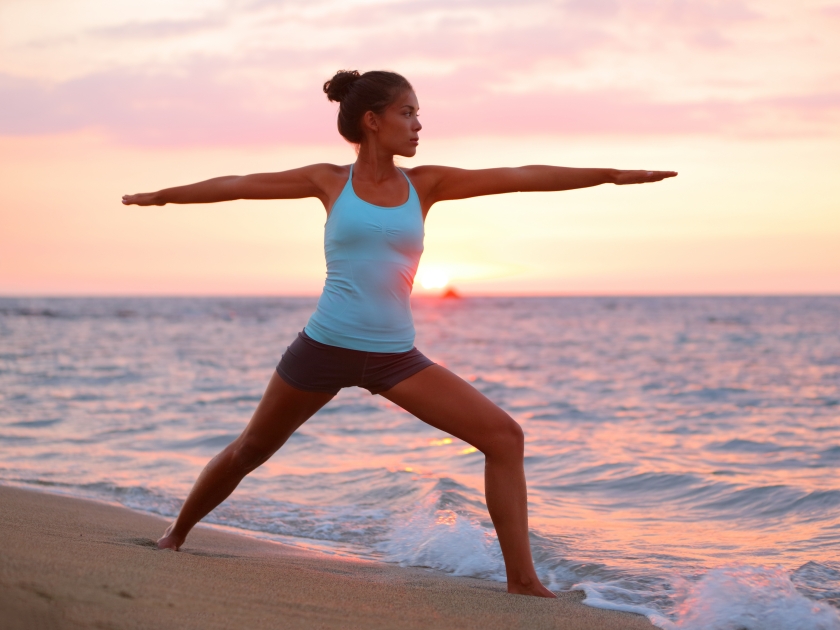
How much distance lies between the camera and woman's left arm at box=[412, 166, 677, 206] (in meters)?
3.57

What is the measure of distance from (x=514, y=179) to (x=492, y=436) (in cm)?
109

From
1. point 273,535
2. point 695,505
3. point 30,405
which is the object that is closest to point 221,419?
point 30,405

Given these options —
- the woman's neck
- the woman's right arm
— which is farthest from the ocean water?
the woman's right arm

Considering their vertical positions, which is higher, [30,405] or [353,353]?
[353,353]

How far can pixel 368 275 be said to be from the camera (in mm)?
3395

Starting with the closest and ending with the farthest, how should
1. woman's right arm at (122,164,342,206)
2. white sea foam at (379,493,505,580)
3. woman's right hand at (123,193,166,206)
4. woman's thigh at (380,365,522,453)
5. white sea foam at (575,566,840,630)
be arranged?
woman's thigh at (380,365,522,453), white sea foam at (575,566,840,630), woman's right arm at (122,164,342,206), woman's right hand at (123,193,166,206), white sea foam at (379,493,505,580)

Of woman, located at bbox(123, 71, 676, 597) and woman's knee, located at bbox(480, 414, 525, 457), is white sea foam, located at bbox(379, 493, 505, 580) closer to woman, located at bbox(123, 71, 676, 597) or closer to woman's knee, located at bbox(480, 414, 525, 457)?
woman, located at bbox(123, 71, 676, 597)

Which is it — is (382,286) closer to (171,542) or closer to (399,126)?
(399,126)

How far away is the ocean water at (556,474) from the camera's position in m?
4.37

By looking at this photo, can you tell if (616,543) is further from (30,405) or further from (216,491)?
(30,405)

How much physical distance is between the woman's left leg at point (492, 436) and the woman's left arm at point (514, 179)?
782 mm

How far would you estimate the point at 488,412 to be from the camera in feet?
11.1

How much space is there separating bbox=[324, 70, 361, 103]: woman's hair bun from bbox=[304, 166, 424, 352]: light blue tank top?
52 cm

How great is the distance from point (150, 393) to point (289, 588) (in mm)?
9929
